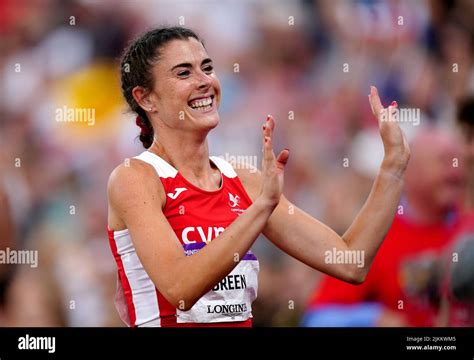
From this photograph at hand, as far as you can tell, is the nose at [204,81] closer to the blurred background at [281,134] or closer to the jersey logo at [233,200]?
the jersey logo at [233,200]

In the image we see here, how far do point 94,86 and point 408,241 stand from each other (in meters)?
2.00

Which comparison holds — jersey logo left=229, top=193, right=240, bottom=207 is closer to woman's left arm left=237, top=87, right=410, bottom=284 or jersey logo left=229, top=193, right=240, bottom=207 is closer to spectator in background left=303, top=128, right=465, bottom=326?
woman's left arm left=237, top=87, right=410, bottom=284

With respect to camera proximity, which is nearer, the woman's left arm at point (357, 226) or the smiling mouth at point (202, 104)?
the woman's left arm at point (357, 226)

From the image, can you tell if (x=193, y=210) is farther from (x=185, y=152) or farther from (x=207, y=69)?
(x=207, y=69)

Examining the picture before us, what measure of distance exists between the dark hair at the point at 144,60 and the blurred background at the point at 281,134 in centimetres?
187

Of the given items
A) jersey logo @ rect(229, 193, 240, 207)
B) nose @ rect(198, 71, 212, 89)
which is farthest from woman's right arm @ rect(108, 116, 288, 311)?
nose @ rect(198, 71, 212, 89)

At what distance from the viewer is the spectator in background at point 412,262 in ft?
16.1

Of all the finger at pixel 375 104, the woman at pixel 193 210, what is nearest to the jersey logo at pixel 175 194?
the woman at pixel 193 210

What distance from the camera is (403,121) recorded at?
5.14 metres

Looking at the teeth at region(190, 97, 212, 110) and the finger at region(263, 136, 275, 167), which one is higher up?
the teeth at region(190, 97, 212, 110)

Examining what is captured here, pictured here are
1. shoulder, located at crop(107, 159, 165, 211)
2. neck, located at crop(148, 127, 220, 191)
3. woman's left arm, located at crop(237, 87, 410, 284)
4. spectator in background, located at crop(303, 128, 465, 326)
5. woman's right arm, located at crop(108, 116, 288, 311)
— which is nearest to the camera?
woman's right arm, located at crop(108, 116, 288, 311)

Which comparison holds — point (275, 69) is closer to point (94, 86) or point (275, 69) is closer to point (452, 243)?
point (94, 86)

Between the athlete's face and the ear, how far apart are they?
1.1 inches

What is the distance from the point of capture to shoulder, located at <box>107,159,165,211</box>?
2.95m
